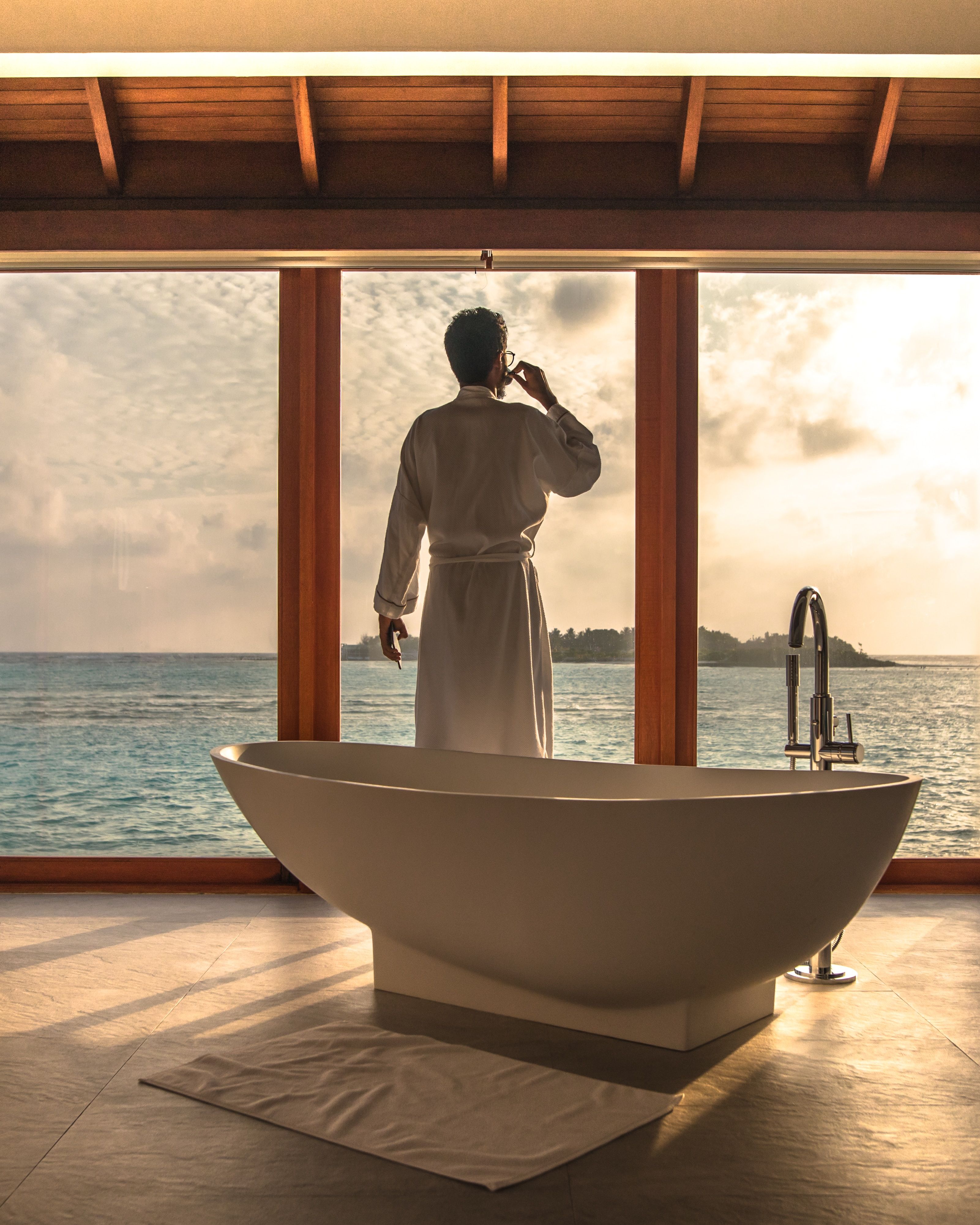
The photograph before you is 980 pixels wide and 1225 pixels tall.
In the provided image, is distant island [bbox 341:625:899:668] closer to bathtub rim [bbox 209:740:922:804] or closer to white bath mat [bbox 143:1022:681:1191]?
bathtub rim [bbox 209:740:922:804]

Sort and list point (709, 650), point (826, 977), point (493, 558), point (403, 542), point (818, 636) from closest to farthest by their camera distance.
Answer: point (826, 977), point (818, 636), point (493, 558), point (403, 542), point (709, 650)

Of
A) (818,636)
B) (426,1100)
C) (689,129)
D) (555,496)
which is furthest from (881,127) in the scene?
(426,1100)

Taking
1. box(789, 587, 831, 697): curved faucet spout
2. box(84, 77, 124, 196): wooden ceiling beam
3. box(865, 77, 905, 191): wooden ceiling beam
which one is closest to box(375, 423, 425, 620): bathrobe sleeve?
box(789, 587, 831, 697): curved faucet spout

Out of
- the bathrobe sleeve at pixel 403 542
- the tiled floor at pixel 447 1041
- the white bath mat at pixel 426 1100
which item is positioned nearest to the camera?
the tiled floor at pixel 447 1041

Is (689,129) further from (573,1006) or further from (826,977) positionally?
(573,1006)

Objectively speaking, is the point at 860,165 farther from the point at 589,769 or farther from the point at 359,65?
the point at 589,769

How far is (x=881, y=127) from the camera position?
9.98 feet

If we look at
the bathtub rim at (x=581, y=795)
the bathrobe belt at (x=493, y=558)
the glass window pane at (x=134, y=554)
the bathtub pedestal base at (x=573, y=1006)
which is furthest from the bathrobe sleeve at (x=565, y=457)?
the glass window pane at (x=134, y=554)

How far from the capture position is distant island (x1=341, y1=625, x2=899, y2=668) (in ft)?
10.7

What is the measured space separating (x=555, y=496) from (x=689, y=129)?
44.7 inches

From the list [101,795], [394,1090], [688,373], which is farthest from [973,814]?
[101,795]

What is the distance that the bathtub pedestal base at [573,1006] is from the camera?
1772mm

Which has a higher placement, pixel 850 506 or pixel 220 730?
pixel 850 506

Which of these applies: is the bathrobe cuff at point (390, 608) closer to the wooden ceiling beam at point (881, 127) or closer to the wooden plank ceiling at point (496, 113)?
the wooden plank ceiling at point (496, 113)
